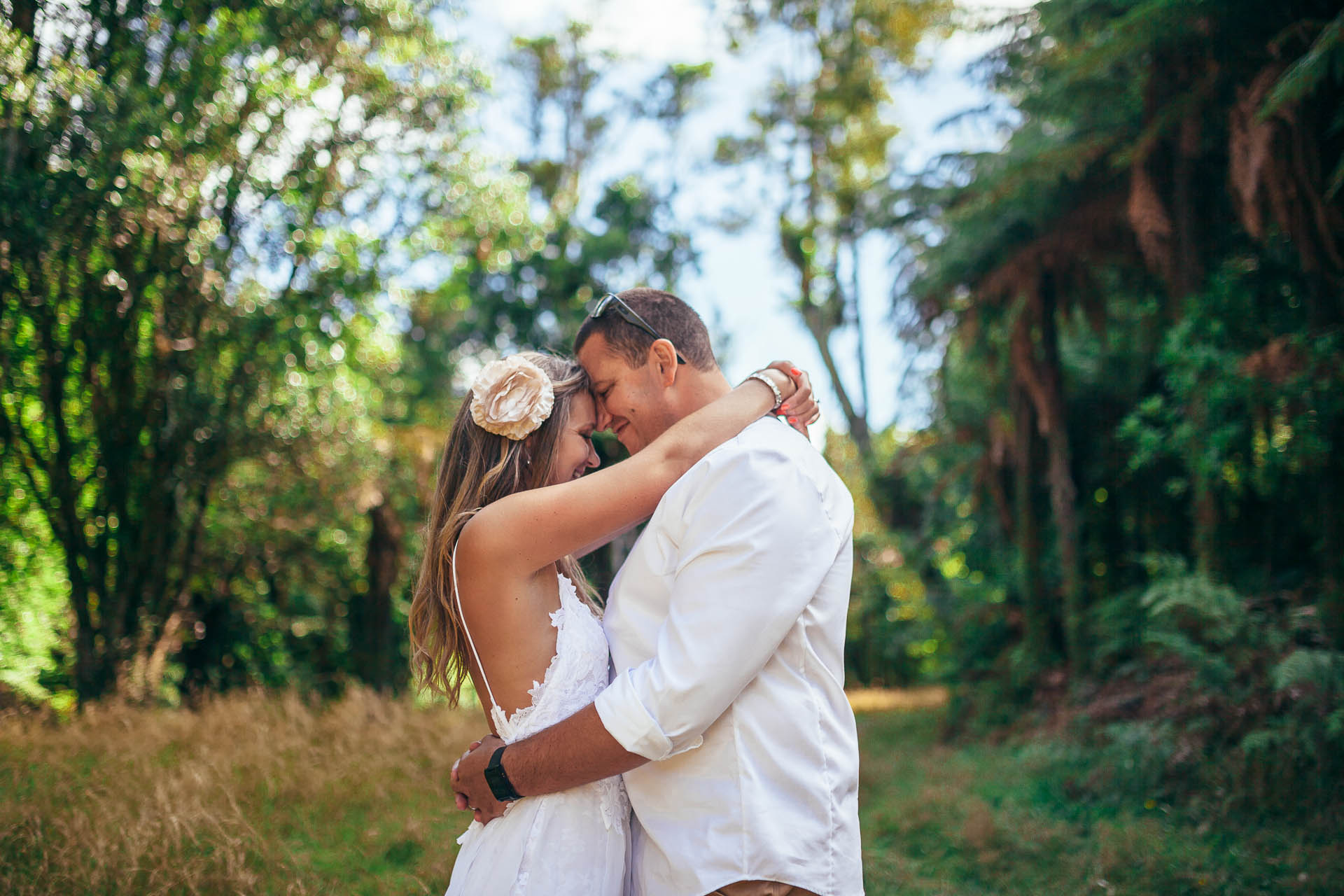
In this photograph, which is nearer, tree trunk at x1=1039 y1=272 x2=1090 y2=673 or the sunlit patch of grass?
tree trunk at x1=1039 y1=272 x2=1090 y2=673

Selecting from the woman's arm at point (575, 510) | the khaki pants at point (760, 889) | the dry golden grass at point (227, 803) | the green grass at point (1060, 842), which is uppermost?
the woman's arm at point (575, 510)

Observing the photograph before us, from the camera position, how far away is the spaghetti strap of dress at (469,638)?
6.75ft

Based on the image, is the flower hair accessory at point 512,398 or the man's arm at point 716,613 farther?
the flower hair accessory at point 512,398

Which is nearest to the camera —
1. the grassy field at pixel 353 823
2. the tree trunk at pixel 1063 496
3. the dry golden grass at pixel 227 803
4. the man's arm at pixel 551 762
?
the man's arm at pixel 551 762

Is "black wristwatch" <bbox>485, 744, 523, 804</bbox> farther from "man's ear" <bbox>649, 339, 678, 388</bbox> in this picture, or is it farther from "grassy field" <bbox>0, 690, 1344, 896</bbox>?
"grassy field" <bbox>0, 690, 1344, 896</bbox>

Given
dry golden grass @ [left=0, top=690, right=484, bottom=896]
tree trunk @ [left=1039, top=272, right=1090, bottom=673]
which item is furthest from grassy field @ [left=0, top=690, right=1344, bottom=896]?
tree trunk @ [left=1039, top=272, right=1090, bottom=673]

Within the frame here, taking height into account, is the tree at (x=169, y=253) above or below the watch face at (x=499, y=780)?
above

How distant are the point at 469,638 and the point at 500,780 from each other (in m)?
0.33

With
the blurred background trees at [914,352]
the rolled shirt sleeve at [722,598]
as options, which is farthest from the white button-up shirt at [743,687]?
the blurred background trees at [914,352]

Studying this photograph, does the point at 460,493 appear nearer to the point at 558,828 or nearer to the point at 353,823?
the point at 558,828

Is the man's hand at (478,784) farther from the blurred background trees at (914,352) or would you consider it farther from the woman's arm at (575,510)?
the blurred background trees at (914,352)

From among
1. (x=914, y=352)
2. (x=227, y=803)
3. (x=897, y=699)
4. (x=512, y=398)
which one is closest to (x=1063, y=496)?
(x=914, y=352)

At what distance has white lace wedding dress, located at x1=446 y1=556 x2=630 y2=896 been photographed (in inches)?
77.2

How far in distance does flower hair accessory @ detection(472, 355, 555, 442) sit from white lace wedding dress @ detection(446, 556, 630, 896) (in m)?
0.40
